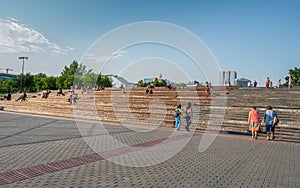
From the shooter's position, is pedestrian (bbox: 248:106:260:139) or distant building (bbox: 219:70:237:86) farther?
distant building (bbox: 219:70:237:86)

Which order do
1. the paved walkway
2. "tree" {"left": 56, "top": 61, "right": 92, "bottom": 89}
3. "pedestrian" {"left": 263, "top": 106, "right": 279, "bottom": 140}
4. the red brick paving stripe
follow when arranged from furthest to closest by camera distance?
1. "tree" {"left": 56, "top": 61, "right": 92, "bottom": 89}
2. "pedestrian" {"left": 263, "top": 106, "right": 279, "bottom": 140}
3. the paved walkway
4. the red brick paving stripe

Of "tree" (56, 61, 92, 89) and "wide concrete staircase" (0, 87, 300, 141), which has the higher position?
"tree" (56, 61, 92, 89)

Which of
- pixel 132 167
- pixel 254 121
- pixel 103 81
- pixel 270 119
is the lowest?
pixel 132 167

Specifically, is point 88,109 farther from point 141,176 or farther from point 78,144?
point 141,176

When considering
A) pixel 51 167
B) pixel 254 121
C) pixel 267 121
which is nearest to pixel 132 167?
pixel 51 167

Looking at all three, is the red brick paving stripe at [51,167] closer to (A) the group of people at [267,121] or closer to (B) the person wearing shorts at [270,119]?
(A) the group of people at [267,121]

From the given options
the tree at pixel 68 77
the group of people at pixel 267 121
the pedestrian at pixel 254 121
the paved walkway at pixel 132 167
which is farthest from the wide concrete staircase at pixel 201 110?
the tree at pixel 68 77

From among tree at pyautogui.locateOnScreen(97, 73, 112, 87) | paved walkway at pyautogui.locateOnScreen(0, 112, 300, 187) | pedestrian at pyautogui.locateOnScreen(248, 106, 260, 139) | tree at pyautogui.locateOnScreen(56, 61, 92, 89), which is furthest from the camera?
tree at pyautogui.locateOnScreen(56, 61, 92, 89)

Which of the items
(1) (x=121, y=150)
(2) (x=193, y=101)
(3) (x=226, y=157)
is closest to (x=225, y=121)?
(2) (x=193, y=101)

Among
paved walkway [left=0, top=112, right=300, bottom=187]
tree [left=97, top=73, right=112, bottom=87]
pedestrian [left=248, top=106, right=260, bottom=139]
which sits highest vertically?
tree [left=97, top=73, right=112, bottom=87]

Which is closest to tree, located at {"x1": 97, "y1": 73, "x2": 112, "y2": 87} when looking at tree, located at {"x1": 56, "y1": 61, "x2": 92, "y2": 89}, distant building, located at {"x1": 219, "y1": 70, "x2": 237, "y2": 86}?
tree, located at {"x1": 56, "y1": 61, "x2": 92, "y2": 89}

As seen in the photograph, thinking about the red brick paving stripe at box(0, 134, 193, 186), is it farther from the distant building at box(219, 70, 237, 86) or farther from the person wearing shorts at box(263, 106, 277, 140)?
the distant building at box(219, 70, 237, 86)

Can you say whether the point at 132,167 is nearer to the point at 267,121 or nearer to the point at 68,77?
the point at 267,121

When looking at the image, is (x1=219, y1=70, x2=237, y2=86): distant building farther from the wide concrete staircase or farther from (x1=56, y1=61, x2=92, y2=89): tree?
(x1=56, y1=61, x2=92, y2=89): tree
